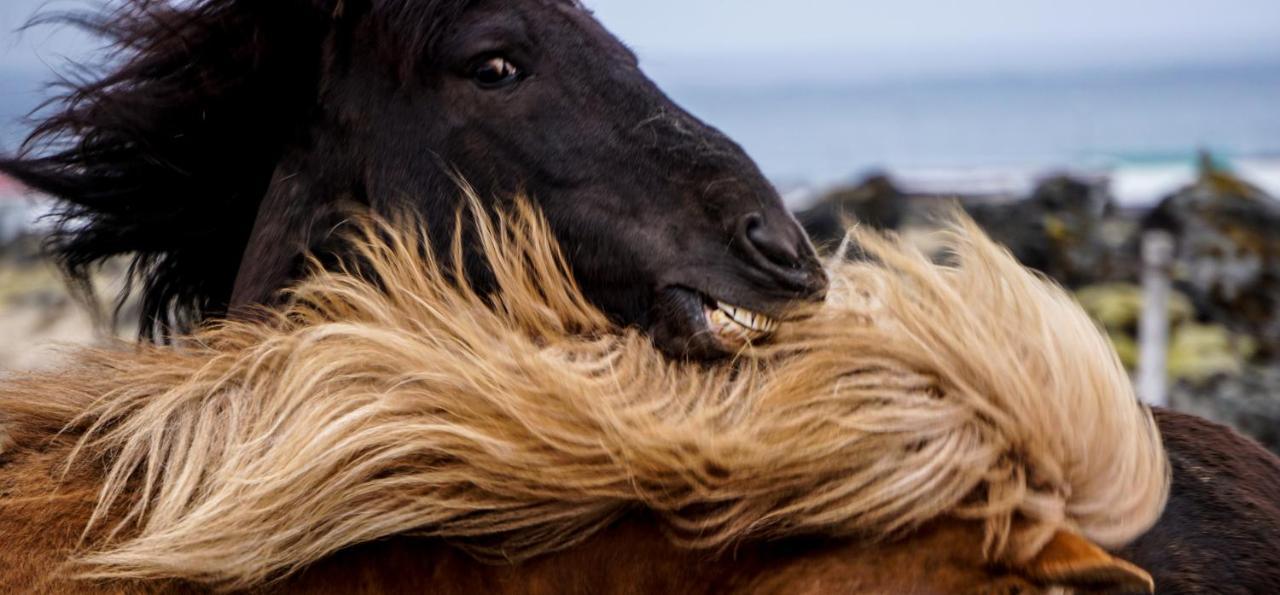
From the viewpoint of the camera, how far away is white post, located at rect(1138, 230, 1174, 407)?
20.7 ft

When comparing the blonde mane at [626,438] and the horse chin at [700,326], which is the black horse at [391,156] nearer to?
the horse chin at [700,326]

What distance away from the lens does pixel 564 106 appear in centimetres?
218

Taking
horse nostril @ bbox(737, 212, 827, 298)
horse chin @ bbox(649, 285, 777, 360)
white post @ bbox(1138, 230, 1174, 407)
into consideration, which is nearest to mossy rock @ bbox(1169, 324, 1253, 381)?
white post @ bbox(1138, 230, 1174, 407)

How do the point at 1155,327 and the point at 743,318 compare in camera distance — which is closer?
the point at 743,318

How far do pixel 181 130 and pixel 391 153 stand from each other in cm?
47

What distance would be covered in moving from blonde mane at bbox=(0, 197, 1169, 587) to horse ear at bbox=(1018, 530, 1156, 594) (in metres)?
0.02

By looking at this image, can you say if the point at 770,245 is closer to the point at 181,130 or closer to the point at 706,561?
the point at 706,561

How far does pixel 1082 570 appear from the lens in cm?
130

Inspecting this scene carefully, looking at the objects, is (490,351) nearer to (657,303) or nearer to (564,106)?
(657,303)

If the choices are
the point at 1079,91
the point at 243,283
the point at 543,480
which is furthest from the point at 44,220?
the point at 1079,91

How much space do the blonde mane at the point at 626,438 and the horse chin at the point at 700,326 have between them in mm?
86

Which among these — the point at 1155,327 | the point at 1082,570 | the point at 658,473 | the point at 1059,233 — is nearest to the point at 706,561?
the point at 658,473

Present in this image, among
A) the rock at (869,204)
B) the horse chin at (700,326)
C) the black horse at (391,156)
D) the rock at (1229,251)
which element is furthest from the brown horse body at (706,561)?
the rock at (869,204)

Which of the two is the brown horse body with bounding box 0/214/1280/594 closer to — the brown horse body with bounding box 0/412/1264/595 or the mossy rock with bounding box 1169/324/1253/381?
the brown horse body with bounding box 0/412/1264/595
